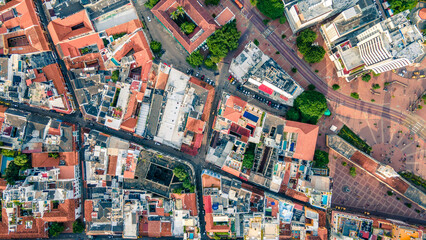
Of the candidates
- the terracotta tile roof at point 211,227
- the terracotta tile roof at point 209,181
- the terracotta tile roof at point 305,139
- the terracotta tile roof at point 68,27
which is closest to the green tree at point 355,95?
the terracotta tile roof at point 305,139

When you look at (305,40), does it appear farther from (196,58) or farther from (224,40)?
(196,58)

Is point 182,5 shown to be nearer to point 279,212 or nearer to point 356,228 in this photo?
point 279,212

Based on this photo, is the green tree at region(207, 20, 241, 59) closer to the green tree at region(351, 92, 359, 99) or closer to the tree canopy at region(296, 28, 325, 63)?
the tree canopy at region(296, 28, 325, 63)

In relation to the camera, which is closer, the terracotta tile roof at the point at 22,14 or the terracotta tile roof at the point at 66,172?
Answer: the terracotta tile roof at the point at 22,14

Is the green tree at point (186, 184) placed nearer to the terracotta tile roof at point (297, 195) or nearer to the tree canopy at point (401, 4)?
the terracotta tile roof at point (297, 195)

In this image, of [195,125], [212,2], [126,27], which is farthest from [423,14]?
[126,27]

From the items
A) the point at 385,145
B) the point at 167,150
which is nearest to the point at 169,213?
the point at 167,150
